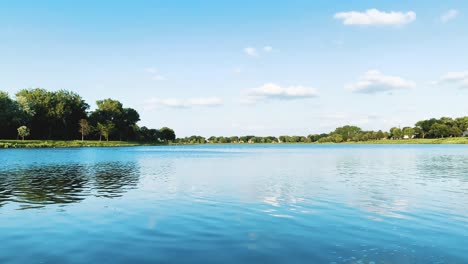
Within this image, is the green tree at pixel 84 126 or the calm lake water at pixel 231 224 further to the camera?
the green tree at pixel 84 126

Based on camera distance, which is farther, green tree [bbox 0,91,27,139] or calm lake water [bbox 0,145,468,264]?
green tree [bbox 0,91,27,139]

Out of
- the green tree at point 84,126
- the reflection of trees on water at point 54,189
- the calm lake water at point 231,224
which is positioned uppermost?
the green tree at point 84,126

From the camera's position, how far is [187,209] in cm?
2427

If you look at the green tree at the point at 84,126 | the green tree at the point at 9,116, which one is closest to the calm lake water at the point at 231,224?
the green tree at the point at 9,116

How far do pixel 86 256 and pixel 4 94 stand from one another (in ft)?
502

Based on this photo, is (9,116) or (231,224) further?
(9,116)

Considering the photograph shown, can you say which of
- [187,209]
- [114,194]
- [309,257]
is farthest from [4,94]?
[309,257]

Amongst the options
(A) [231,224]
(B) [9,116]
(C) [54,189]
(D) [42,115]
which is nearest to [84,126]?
(D) [42,115]

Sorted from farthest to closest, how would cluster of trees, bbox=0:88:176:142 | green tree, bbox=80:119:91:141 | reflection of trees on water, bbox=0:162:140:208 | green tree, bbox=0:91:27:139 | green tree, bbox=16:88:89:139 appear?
green tree, bbox=80:119:91:141 → green tree, bbox=16:88:89:139 → cluster of trees, bbox=0:88:176:142 → green tree, bbox=0:91:27:139 → reflection of trees on water, bbox=0:162:140:208

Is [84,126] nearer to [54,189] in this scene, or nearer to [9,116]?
[9,116]

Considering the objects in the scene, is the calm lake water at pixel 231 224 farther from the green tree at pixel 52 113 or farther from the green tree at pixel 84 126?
the green tree at pixel 84 126

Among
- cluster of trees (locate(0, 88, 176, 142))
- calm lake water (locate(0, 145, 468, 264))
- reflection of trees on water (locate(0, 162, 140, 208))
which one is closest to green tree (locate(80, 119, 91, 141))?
cluster of trees (locate(0, 88, 176, 142))

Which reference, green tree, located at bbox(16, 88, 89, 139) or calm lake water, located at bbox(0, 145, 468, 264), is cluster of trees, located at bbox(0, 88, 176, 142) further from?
calm lake water, located at bbox(0, 145, 468, 264)

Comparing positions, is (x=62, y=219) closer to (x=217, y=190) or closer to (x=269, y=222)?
(x=269, y=222)
